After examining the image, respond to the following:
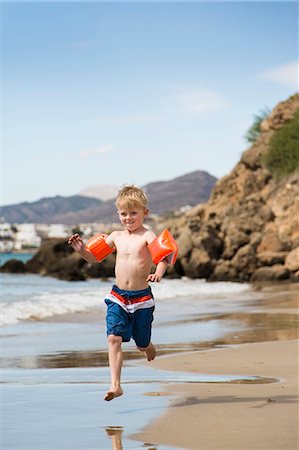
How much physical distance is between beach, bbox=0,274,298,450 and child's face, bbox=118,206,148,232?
1.34 meters

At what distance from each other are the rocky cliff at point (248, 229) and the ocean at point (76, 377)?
743 inches

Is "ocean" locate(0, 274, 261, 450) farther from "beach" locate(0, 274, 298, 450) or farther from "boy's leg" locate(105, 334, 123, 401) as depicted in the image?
"boy's leg" locate(105, 334, 123, 401)

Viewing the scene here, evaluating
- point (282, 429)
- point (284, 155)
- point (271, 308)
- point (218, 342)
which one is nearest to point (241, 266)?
point (284, 155)

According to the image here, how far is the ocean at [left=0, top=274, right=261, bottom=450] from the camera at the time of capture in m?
5.59

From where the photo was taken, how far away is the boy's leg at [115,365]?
6.42m

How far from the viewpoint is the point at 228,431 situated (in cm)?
560

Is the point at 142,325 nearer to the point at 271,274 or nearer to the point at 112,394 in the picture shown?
the point at 112,394

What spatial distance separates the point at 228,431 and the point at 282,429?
344mm

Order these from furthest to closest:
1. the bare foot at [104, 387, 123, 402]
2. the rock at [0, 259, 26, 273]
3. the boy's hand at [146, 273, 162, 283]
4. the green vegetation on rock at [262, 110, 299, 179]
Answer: the rock at [0, 259, 26, 273] < the green vegetation on rock at [262, 110, 299, 179] < the boy's hand at [146, 273, 162, 283] < the bare foot at [104, 387, 123, 402]

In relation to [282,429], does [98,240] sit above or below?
above

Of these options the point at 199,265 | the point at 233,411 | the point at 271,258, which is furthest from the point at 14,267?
the point at 233,411

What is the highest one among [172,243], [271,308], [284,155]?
[284,155]

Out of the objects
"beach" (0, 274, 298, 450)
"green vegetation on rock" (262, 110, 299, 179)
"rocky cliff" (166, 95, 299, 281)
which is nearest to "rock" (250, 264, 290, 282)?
"rocky cliff" (166, 95, 299, 281)

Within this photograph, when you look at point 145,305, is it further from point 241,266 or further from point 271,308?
point 241,266
